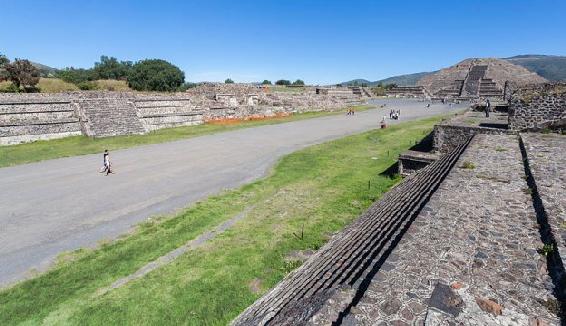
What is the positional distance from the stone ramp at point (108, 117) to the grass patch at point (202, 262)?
20.2 meters

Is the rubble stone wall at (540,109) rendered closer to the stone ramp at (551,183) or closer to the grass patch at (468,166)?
the stone ramp at (551,183)

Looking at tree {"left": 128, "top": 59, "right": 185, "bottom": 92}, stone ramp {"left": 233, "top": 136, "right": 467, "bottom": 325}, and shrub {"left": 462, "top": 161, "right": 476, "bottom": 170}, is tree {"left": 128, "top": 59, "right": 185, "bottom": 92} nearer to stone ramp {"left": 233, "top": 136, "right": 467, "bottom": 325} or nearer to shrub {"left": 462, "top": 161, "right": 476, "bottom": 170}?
shrub {"left": 462, "top": 161, "right": 476, "bottom": 170}

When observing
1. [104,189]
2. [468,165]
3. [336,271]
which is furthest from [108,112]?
[336,271]

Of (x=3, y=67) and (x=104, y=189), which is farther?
(x=3, y=67)

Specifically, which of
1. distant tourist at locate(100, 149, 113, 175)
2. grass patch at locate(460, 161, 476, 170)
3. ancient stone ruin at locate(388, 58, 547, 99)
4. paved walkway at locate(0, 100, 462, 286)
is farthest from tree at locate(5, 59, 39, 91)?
ancient stone ruin at locate(388, 58, 547, 99)

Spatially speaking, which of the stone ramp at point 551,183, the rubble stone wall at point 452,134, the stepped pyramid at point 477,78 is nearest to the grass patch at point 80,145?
the rubble stone wall at point 452,134

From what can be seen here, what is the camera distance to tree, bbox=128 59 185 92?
53.2 meters

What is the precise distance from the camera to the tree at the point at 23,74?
32.9 metres

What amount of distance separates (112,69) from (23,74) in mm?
33929

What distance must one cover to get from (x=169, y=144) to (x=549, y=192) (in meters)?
24.4

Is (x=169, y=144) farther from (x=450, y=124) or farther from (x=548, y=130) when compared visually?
(x=548, y=130)

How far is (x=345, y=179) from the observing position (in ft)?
58.4

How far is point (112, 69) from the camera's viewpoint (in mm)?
65375

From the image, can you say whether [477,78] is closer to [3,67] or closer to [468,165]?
[468,165]
